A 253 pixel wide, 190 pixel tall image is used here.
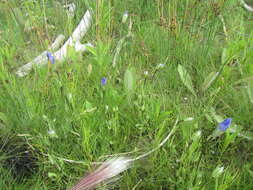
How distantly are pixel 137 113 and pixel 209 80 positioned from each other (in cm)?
39

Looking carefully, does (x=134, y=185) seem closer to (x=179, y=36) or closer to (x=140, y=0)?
(x=179, y=36)

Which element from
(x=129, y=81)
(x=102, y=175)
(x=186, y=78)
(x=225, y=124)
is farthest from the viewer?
(x=186, y=78)

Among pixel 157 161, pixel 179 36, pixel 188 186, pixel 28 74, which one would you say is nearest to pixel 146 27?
pixel 179 36

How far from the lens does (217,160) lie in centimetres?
108

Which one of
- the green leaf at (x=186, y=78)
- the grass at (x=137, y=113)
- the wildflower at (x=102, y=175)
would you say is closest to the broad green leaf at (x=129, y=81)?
the grass at (x=137, y=113)

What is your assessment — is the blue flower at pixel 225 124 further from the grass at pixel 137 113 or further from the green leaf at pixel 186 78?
the green leaf at pixel 186 78

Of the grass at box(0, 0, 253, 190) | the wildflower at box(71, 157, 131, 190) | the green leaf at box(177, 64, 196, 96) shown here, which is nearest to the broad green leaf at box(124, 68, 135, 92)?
the grass at box(0, 0, 253, 190)

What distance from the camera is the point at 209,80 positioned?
4.30 ft

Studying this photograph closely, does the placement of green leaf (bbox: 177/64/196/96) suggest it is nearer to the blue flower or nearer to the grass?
the grass

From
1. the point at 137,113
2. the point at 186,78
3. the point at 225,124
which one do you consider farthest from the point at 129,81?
the point at 225,124

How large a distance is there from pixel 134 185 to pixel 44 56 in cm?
77

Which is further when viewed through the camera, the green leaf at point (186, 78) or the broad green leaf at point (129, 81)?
the green leaf at point (186, 78)

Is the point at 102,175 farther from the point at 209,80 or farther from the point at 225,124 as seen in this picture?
the point at 209,80

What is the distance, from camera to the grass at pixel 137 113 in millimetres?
1008
